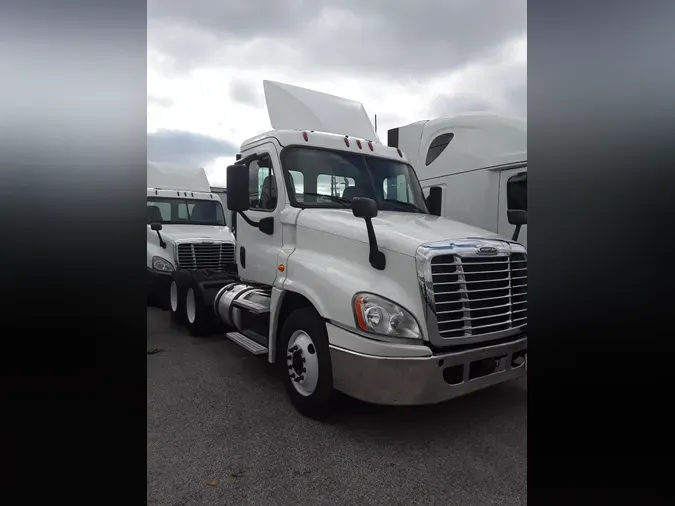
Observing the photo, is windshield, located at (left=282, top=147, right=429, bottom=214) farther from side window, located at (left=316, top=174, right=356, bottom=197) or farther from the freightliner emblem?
the freightliner emblem

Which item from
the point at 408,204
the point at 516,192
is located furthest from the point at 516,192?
the point at 408,204

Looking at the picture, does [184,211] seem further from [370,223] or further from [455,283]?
[455,283]

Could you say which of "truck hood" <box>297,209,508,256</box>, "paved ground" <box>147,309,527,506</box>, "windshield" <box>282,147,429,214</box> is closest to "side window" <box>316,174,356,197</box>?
"windshield" <box>282,147,429,214</box>

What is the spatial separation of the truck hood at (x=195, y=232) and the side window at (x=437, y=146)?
13.9 ft

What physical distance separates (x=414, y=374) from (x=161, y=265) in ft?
19.5

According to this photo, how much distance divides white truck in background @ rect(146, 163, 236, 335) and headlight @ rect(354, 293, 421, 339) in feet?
11.1

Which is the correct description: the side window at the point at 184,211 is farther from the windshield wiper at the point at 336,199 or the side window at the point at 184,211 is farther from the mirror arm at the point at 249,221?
the windshield wiper at the point at 336,199

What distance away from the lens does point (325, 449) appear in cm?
304

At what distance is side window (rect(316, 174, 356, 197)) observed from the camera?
170 inches

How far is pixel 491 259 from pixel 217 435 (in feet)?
8.49

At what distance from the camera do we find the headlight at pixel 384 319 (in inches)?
117

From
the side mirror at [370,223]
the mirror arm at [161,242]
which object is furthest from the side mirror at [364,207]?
the mirror arm at [161,242]
